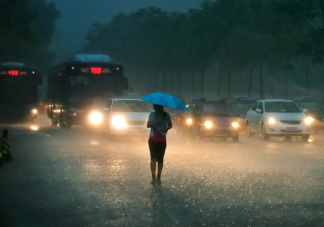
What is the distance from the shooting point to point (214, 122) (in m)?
24.1

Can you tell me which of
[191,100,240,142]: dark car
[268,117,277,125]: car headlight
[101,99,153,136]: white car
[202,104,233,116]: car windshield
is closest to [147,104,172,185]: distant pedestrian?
[101,99,153,136]: white car

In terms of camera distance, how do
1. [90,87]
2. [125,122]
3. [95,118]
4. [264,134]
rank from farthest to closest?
[90,87] → [95,118] → [264,134] → [125,122]

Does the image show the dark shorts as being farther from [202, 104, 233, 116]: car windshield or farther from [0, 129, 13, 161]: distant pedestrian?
[202, 104, 233, 116]: car windshield

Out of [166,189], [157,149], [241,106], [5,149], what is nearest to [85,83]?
[241,106]

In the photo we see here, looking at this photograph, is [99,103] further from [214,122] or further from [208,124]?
[214,122]

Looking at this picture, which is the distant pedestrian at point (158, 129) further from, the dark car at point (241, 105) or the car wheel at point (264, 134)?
the dark car at point (241, 105)

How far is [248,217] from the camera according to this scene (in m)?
8.43

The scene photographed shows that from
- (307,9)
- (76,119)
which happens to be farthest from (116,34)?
(76,119)

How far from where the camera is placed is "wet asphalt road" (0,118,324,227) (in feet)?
27.5

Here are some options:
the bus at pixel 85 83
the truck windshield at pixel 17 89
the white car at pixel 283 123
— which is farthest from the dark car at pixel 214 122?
the truck windshield at pixel 17 89

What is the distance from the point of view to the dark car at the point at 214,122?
23859mm

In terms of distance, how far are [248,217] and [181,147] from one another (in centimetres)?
1251

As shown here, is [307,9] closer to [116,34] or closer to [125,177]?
[125,177]

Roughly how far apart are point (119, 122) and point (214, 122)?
12.0 feet
